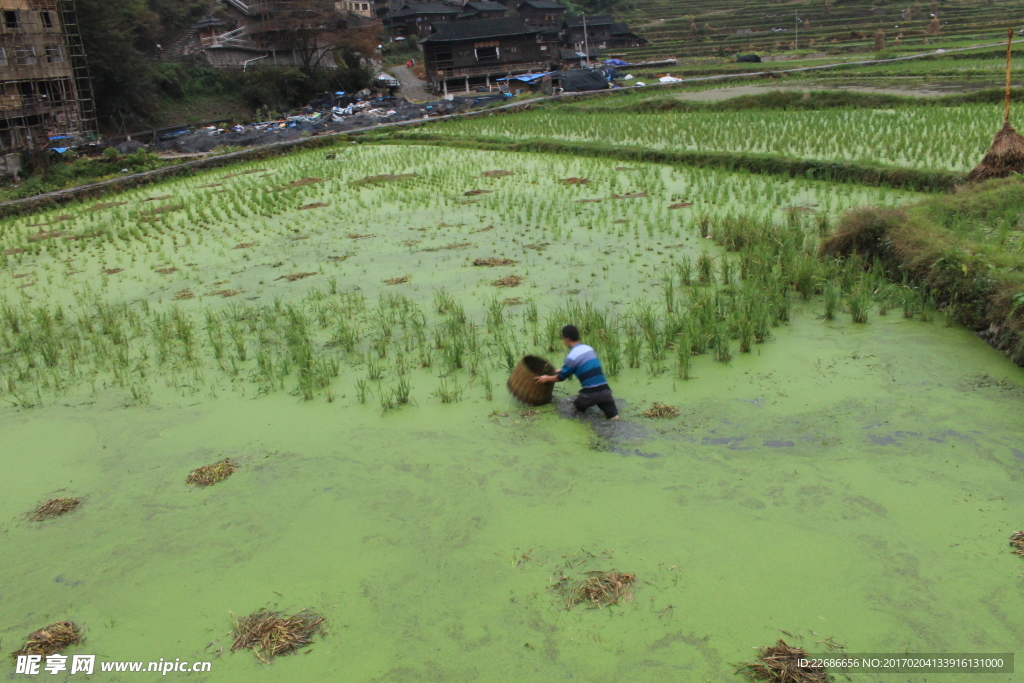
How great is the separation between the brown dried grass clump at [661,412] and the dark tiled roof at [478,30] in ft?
102

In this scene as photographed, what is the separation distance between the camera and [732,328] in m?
4.55

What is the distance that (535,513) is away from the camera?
3.00 metres

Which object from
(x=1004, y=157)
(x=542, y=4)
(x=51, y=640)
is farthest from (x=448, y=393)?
(x=542, y=4)

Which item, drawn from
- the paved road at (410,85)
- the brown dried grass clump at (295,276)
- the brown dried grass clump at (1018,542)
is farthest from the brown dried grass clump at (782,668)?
the paved road at (410,85)

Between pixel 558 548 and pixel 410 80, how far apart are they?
35.3m

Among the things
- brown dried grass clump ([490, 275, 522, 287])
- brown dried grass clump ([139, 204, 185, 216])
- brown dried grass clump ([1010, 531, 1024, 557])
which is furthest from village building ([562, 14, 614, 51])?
brown dried grass clump ([1010, 531, 1024, 557])

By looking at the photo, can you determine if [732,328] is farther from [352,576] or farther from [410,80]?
[410,80]

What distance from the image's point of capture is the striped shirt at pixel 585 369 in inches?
145

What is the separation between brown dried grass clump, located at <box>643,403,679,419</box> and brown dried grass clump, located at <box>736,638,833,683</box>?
1.63m

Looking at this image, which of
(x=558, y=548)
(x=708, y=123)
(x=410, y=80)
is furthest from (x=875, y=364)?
(x=410, y=80)

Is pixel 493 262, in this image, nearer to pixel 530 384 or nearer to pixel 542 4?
pixel 530 384

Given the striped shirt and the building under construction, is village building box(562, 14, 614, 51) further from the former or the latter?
the striped shirt

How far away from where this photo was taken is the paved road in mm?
31906

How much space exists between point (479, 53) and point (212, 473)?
32.0m
